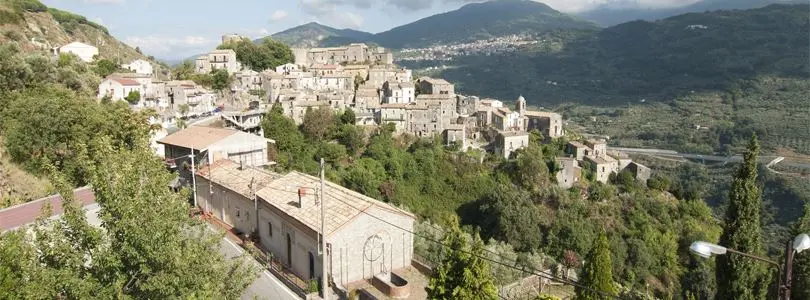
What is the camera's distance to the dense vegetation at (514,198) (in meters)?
45.1

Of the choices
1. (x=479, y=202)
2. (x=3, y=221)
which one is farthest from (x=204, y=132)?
(x=479, y=202)

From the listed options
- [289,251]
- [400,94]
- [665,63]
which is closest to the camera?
[289,251]

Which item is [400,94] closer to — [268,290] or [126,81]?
[126,81]

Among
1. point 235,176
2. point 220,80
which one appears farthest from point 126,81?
point 235,176

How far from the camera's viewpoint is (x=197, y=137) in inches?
1188

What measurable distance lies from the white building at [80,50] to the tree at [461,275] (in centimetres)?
5769

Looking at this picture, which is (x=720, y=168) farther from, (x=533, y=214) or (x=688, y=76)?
(x=688, y=76)

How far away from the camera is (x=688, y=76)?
499 ft

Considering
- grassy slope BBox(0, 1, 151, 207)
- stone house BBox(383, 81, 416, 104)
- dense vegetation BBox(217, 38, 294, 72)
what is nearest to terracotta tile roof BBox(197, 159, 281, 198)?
grassy slope BBox(0, 1, 151, 207)

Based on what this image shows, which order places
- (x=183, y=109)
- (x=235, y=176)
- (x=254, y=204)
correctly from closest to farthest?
(x=254, y=204), (x=235, y=176), (x=183, y=109)

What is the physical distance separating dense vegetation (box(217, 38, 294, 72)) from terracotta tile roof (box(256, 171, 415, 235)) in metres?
51.5

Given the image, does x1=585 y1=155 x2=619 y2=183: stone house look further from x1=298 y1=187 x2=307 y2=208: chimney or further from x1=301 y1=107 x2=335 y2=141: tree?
x1=298 y1=187 x2=307 y2=208: chimney

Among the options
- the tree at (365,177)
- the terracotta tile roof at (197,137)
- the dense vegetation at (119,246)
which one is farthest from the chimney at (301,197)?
the tree at (365,177)

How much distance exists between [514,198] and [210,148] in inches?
1076
